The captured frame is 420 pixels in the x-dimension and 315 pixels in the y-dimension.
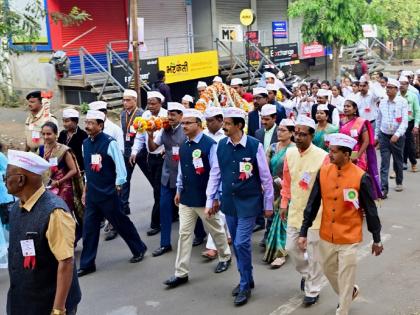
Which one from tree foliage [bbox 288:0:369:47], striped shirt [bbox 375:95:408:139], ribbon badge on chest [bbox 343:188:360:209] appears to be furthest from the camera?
tree foliage [bbox 288:0:369:47]

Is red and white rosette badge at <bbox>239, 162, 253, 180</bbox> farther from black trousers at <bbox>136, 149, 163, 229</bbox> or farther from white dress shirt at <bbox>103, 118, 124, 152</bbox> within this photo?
white dress shirt at <bbox>103, 118, 124, 152</bbox>

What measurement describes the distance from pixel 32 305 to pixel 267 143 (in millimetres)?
4234

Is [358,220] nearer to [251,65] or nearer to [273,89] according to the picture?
[273,89]

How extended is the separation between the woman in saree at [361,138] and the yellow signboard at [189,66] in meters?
12.6

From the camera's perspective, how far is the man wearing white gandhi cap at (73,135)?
752cm

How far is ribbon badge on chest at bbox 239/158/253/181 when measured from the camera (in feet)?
19.5

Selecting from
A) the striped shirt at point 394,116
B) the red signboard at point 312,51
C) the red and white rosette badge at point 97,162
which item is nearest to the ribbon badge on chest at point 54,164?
the red and white rosette badge at point 97,162

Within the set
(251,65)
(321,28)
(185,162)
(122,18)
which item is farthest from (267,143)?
(251,65)

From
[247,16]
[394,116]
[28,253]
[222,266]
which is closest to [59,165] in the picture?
[222,266]

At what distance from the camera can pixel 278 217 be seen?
6.93m

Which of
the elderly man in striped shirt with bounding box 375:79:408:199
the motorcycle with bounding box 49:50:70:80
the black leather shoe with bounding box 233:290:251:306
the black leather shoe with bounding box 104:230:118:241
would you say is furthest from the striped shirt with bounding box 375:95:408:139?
the motorcycle with bounding box 49:50:70:80

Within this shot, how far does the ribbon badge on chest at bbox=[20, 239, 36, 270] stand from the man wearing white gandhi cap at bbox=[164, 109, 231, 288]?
2.78 meters

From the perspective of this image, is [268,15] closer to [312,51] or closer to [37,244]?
[312,51]

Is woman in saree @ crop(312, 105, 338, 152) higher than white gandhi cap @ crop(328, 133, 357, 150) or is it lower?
lower
